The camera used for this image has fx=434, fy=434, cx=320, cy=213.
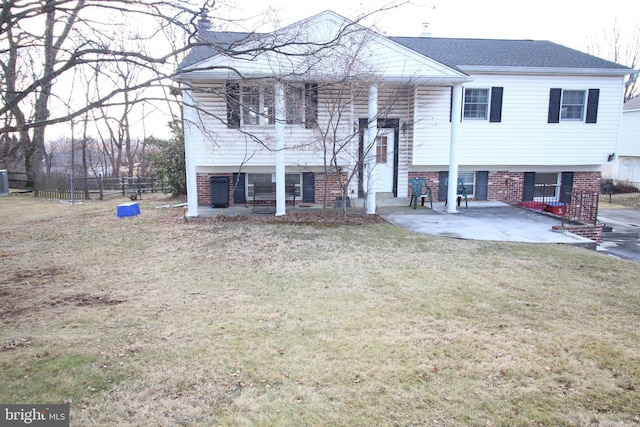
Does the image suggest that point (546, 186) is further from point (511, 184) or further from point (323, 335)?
point (323, 335)

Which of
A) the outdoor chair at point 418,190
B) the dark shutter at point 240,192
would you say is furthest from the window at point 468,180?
the dark shutter at point 240,192

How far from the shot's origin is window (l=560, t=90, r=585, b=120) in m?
14.7

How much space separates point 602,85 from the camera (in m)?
14.7

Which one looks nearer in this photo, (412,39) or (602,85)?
(602,85)

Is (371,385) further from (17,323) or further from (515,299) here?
(17,323)

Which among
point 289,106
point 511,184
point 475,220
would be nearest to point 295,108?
point 289,106

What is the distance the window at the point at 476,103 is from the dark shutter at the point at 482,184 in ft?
6.38

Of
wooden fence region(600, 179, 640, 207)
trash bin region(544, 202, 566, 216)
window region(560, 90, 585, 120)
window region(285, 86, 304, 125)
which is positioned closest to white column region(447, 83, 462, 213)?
trash bin region(544, 202, 566, 216)

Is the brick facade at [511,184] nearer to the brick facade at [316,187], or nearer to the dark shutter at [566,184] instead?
the dark shutter at [566,184]

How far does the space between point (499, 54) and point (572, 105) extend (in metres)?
3.01

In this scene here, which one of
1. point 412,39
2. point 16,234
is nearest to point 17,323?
point 16,234

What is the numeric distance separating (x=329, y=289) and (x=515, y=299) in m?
2.56

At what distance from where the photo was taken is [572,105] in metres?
14.8

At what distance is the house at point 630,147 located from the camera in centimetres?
2603
